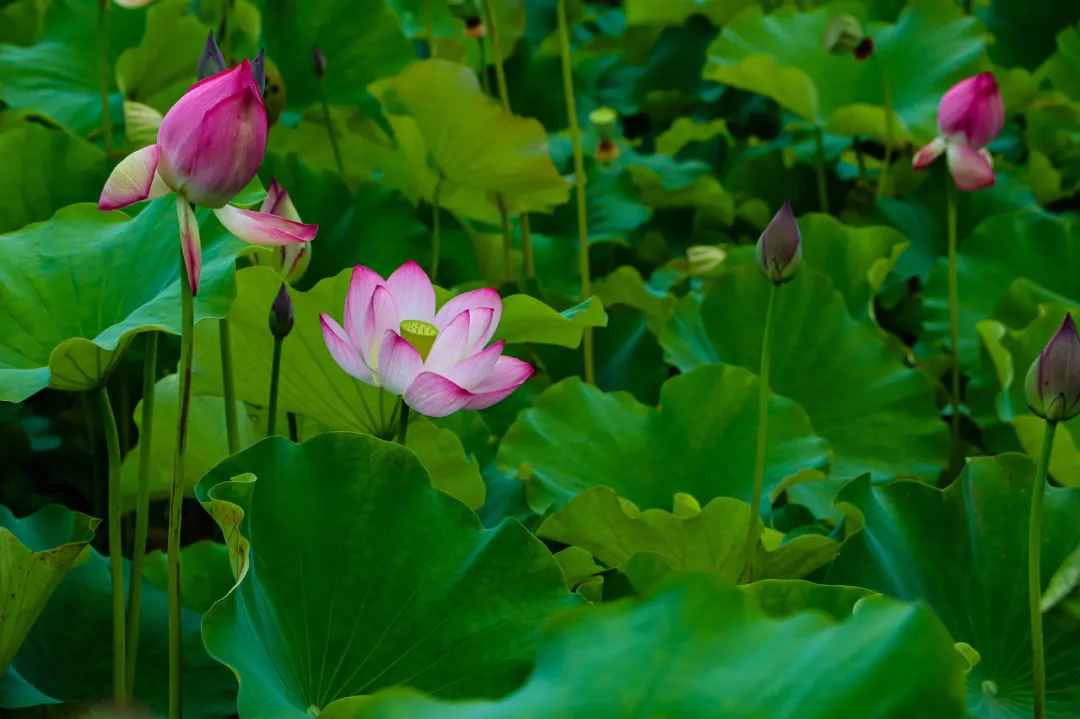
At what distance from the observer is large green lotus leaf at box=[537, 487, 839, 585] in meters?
0.87

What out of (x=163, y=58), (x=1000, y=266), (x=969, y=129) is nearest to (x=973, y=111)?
(x=969, y=129)

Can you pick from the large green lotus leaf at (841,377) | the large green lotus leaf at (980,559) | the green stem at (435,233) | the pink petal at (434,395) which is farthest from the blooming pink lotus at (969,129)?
the pink petal at (434,395)

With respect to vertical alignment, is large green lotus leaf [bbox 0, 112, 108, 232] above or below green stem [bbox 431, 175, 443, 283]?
above

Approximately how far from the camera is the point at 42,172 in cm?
116

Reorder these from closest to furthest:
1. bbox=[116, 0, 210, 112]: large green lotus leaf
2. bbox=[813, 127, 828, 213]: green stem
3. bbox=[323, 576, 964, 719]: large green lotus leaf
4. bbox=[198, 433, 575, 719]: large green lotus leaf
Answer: bbox=[323, 576, 964, 719]: large green lotus leaf < bbox=[198, 433, 575, 719]: large green lotus leaf < bbox=[116, 0, 210, 112]: large green lotus leaf < bbox=[813, 127, 828, 213]: green stem

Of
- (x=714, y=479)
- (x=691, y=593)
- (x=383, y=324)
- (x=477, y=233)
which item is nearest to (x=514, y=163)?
(x=477, y=233)

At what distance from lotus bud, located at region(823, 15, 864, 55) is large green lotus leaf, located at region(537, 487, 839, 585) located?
3.03 feet

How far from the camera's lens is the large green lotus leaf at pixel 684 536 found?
865 millimetres

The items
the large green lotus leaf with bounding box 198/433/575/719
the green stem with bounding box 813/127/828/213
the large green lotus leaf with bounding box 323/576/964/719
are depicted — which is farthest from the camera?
the green stem with bounding box 813/127/828/213

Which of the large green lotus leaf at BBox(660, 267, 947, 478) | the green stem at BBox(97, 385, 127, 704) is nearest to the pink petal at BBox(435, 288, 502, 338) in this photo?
the green stem at BBox(97, 385, 127, 704)

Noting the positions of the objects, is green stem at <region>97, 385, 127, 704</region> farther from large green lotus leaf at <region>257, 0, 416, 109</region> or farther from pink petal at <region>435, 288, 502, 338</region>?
large green lotus leaf at <region>257, 0, 416, 109</region>

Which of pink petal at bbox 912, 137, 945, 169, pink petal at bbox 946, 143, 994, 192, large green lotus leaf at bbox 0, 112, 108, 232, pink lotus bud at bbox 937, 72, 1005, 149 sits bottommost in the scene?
pink petal at bbox 946, 143, 994, 192

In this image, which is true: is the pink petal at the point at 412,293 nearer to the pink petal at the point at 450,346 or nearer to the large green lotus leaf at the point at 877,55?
the pink petal at the point at 450,346

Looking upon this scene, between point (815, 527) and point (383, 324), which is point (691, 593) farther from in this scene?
point (815, 527)
